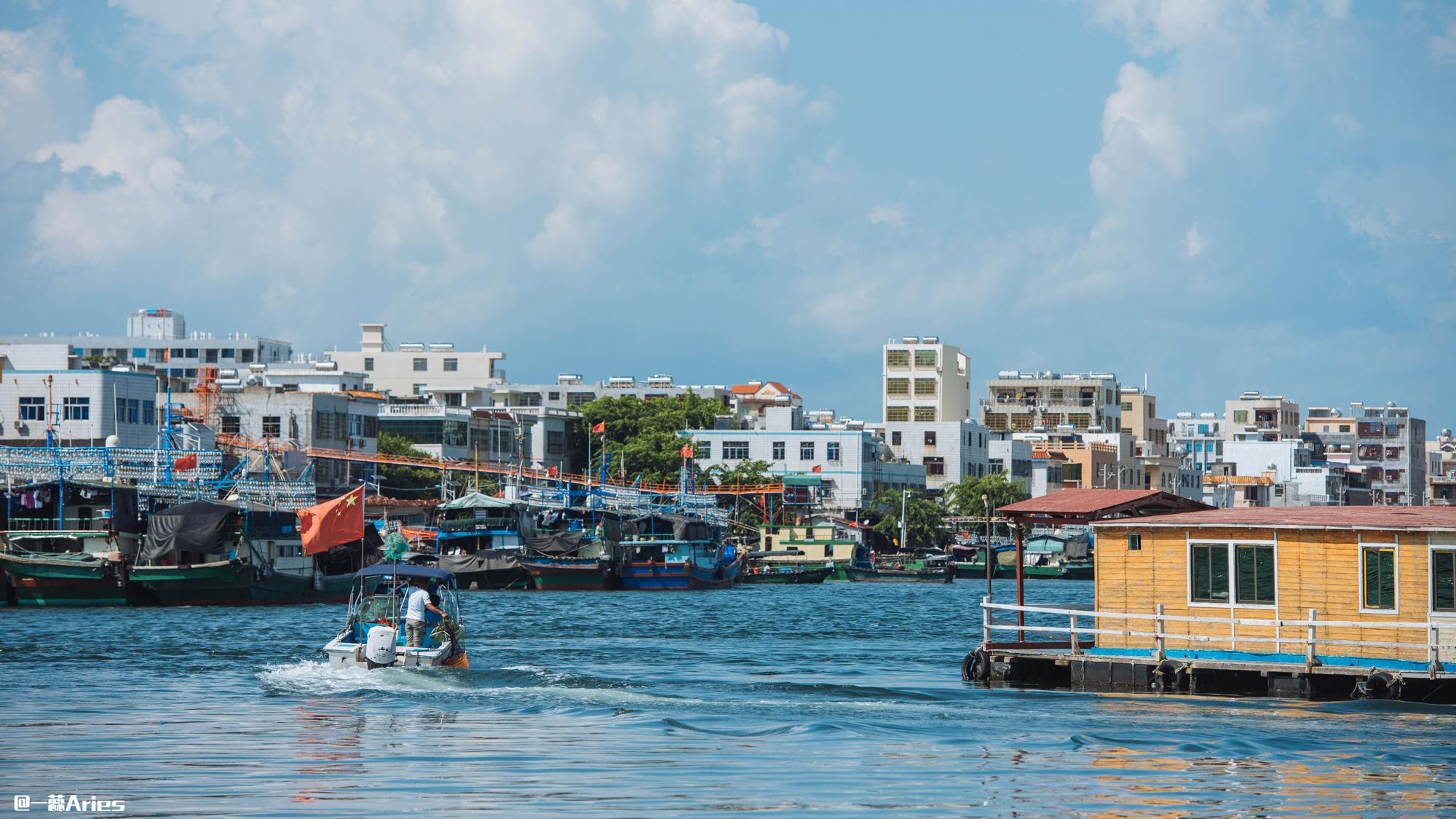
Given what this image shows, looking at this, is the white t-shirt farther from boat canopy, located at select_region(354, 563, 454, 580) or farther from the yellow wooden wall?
the yellow wooden wall

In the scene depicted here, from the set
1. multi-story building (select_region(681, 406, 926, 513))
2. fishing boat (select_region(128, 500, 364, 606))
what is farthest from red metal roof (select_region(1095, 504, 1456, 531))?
multi-story building (select_region(681, 406, 926, 513))

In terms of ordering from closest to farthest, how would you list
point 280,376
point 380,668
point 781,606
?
point 380,668
point 781,606
point 280,376

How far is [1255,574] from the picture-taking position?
35.8 m

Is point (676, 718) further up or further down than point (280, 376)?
further down

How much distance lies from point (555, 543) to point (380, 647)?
186ft

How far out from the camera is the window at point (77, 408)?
100 meters

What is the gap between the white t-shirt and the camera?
40.3 m

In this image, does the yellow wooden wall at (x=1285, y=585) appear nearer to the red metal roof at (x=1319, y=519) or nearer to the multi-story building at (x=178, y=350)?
the red metal roof at (x=1319, y=519)

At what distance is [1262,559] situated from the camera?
35781mm

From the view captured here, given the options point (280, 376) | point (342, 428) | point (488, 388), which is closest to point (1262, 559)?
point (342, 428)

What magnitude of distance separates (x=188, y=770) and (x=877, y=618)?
154ft

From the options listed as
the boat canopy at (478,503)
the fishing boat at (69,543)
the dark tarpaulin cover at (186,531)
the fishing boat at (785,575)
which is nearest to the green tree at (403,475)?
the fishing boat at (785,575)

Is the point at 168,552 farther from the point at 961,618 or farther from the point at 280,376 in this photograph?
the point at 280,376

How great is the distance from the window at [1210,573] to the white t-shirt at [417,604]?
15562 mm
